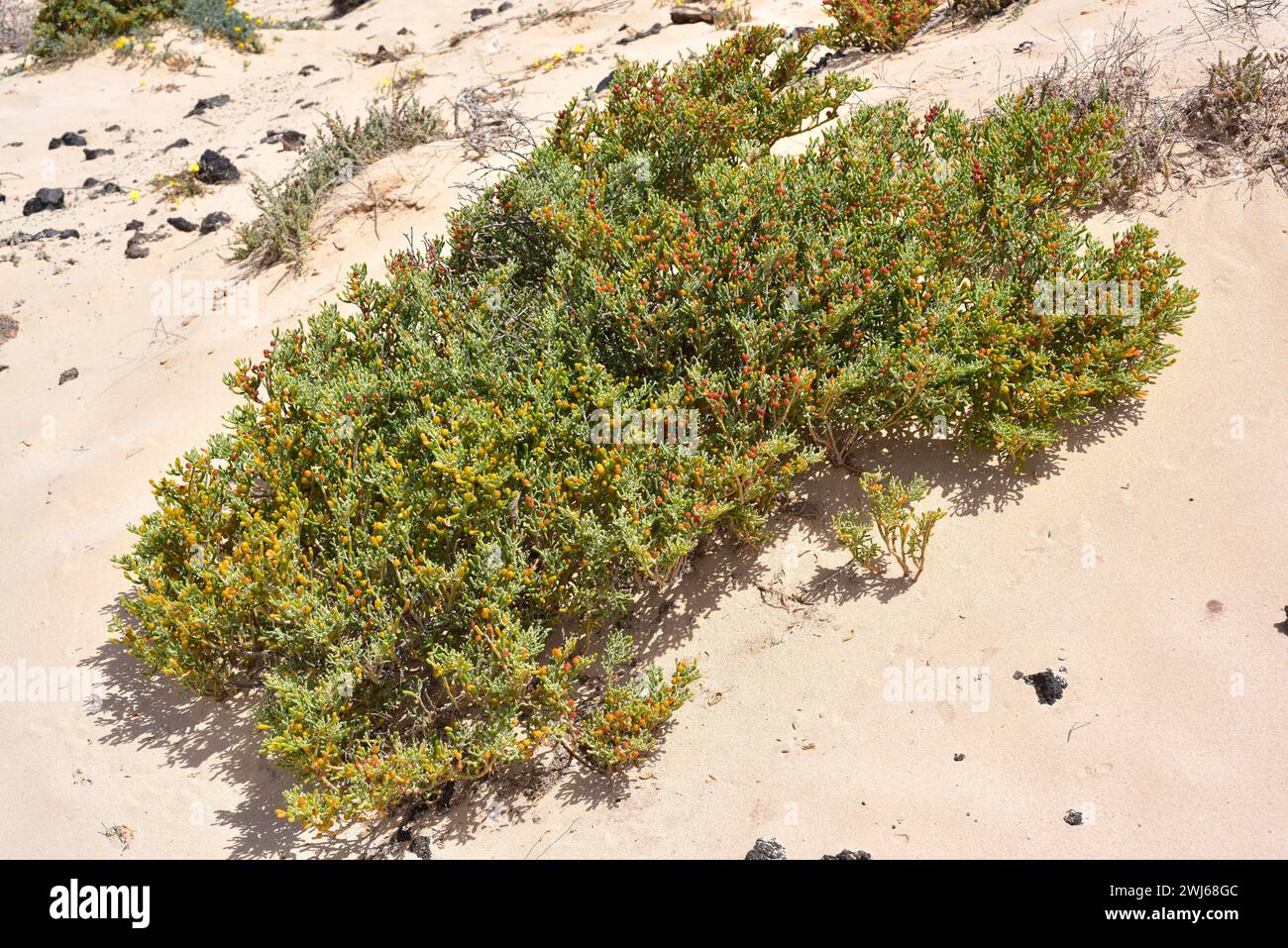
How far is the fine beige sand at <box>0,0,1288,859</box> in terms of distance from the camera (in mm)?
3666

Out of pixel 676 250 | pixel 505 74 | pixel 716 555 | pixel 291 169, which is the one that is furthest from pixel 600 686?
pixel 505 74

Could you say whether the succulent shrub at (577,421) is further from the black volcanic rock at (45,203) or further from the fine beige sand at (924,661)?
the black volcanic rock at (45,203)

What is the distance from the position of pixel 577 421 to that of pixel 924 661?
6.59 feet

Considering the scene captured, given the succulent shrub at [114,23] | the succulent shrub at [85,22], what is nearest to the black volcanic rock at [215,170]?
the succulent shrub at [114,23]

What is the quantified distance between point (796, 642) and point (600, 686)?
3.18 feet

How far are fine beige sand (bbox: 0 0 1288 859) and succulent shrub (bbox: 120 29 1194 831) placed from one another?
28 centimetres

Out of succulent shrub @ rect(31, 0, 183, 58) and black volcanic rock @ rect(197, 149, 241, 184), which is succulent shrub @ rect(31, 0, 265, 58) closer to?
succulent shrub @ rect(31, 0, 183, 58)

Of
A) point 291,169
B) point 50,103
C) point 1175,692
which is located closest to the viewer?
point 1175,692

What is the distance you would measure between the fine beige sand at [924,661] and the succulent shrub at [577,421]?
278 millimetres

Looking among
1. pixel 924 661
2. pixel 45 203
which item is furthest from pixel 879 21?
pixel 45 203

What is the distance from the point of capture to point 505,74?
417 inches

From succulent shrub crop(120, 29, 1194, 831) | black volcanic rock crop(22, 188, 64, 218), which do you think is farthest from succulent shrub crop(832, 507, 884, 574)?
black volcanic rock crop(22, 188, 64, 218)

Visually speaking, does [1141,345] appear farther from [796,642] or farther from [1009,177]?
[796,642]

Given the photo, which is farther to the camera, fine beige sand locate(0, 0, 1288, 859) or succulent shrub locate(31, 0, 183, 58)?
succulent shrub locate(31, 0, 183, 58)
